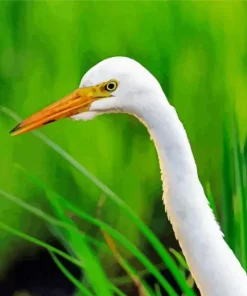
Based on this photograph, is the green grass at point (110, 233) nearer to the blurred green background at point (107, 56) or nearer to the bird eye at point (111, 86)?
the blurred green background at point (107, 56)

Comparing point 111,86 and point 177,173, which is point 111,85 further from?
point 177,173

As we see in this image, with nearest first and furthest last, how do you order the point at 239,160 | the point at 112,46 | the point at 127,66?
the point at 127,66 < the point at 239,160 < the point at 112,46

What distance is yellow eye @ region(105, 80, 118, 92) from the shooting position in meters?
0.60

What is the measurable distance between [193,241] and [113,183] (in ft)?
1.11

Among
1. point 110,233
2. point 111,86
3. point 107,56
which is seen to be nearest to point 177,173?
point 111,86

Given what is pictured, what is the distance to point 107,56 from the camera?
91cm

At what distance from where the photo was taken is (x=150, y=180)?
919 mm

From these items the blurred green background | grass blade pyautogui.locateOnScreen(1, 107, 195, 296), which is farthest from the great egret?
the blurred green background

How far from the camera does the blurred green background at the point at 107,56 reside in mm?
900

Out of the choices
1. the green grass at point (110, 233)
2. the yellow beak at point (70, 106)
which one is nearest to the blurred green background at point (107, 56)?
the green grass at point (110, 233)

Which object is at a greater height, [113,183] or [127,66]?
[127,66]

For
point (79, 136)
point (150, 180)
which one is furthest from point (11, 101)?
point (150, 180)

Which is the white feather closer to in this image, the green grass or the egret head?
the egret head

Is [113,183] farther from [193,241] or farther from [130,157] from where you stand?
[193,241]
